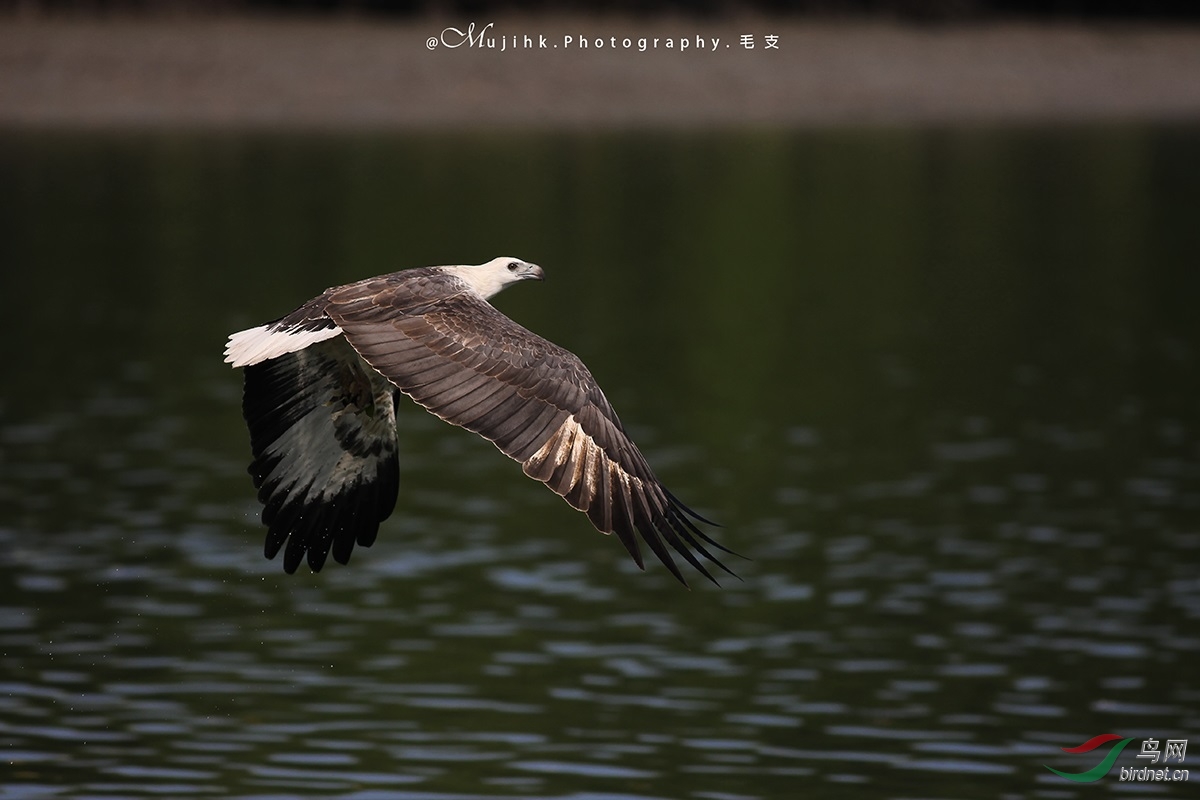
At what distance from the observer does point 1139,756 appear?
44.4 feet

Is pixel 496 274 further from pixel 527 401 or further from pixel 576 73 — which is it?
pixel 576 73

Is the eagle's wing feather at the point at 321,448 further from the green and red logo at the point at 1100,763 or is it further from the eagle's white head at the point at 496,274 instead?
the green and red logo at the point at 1100,763

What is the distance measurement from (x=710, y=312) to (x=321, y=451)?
21.3 metres

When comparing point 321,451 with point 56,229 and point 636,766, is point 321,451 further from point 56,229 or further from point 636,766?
point 56,229

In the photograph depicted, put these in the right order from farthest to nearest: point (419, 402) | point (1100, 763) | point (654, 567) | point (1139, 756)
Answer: point (654, 567) → point (1139, 756) → point (1100, 763) → point (419, 402)

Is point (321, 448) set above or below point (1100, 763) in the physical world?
above

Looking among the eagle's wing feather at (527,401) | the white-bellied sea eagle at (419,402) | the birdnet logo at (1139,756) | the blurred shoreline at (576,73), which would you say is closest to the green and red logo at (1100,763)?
the birdnet logo at (1139,756)

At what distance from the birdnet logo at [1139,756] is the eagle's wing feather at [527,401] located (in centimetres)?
524

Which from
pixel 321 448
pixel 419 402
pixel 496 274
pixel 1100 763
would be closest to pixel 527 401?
pixel 419 402

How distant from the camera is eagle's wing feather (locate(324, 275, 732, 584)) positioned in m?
8.55

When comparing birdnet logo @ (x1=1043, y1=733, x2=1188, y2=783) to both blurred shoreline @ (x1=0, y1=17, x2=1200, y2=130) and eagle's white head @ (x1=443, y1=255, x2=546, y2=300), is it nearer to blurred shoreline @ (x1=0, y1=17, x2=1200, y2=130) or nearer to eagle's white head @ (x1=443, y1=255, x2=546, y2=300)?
eagle's white head @ (x1=443, y1=255, x2=546, y2=300)

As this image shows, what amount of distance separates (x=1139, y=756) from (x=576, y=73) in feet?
115

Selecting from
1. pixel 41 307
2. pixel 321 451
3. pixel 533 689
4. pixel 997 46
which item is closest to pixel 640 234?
pixel 41 307

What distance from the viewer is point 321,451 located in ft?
33.4
